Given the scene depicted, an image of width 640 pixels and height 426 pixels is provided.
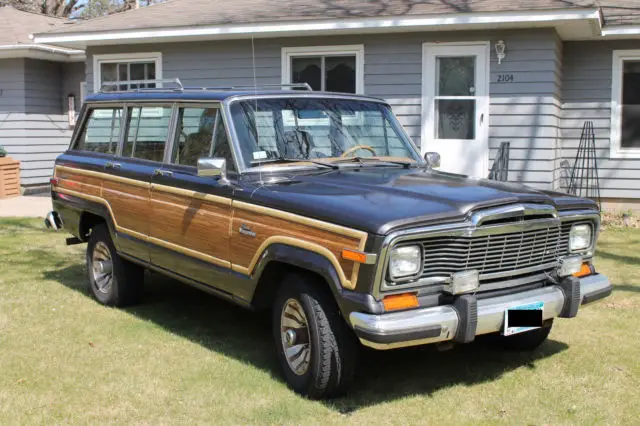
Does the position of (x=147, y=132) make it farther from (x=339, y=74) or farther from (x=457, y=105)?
(x=457, y=105)

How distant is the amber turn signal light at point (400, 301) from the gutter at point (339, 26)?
708 cm

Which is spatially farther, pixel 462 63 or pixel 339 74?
pixel 339 74

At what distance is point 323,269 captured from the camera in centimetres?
423

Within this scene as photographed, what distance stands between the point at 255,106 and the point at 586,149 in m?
8.16

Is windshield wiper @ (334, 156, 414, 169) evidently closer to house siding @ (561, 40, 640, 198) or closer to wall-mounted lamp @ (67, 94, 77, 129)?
house siding @ (561, 40, 640, 198)

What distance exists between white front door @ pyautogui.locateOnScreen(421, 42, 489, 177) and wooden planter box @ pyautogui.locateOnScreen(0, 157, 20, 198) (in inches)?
346

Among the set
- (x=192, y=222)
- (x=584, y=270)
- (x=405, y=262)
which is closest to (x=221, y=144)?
(x=192, y=222)

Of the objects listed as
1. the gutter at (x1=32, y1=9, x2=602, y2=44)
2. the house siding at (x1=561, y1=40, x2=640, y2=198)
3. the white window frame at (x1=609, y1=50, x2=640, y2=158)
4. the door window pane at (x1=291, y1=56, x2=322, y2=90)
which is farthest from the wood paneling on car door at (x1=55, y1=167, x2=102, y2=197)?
the white window frame at (x1=609, y1=50, x2=640, y2=158)

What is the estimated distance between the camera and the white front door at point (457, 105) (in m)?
11.1

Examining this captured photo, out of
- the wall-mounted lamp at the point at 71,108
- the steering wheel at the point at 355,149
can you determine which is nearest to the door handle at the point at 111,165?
the steering wheel at the point at 355,149

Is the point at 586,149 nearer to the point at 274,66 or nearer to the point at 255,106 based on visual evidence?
the point at 274,66

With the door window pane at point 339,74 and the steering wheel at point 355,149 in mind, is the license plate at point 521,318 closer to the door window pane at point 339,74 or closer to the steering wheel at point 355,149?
the steering wheel at point 355,149

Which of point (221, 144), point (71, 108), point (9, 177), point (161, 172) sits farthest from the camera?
point (71, 108)

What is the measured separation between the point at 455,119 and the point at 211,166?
23.4 ft
